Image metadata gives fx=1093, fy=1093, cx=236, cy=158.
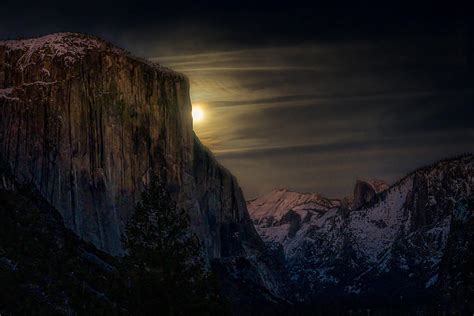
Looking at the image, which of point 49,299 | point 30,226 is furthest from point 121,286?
point 30,226

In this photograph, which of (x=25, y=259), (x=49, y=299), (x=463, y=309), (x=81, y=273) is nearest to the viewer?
(x=49, y=299)

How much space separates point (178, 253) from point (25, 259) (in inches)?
2886

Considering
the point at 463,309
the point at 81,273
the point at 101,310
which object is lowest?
the point at 463,309

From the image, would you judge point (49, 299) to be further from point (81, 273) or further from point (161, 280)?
point (161, 280)

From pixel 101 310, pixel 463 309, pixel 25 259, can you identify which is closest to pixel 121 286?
pixel 101 310

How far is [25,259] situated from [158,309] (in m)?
73.9

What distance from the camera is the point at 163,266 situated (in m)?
64.1

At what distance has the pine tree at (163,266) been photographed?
208 feet

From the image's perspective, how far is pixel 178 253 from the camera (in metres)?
64.6

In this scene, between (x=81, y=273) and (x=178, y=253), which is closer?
(x=178, y=253)

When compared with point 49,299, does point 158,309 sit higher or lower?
higher

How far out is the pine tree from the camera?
63.3 metres

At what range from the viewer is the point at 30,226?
162 meters

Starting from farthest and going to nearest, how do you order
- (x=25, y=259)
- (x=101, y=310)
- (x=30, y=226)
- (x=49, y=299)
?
(x=30, y=226) → (x=25, y=259) → (x=49, y=299) → (x=101, y=310)
